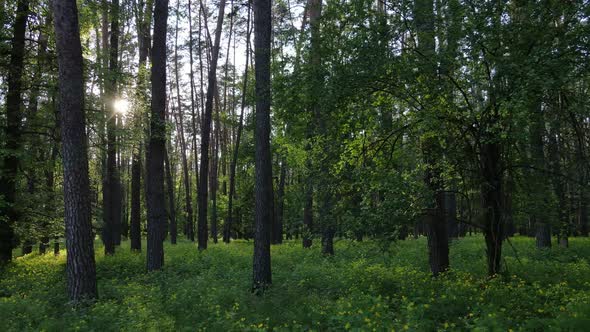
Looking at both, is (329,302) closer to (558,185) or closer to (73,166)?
(558,185)

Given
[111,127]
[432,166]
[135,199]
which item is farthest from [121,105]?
[432,166]

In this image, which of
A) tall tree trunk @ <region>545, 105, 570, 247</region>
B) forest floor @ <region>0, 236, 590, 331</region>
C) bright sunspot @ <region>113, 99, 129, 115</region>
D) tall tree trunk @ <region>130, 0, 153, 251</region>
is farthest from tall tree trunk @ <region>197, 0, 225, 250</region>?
tall tree trunk @ <region>545, 105, 570, 247</region>

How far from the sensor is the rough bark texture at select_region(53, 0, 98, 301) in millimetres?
8305

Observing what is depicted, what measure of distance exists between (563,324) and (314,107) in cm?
593

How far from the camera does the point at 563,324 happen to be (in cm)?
516

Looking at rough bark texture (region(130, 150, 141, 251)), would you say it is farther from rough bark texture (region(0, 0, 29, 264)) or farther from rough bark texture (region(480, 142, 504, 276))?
rough bark texture (region(480, 142, 504, 276))

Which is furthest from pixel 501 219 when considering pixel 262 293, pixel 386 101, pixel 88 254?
pixel 88 254

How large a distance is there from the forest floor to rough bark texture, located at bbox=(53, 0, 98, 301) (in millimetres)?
666

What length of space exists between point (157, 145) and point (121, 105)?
200cm

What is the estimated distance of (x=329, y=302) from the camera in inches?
294

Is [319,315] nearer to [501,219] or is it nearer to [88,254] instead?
[501,219]

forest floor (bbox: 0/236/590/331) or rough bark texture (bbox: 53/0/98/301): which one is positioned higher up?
rough bark texture (bbox: 53/0/98/301)

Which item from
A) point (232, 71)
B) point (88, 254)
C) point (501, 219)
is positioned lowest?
point (88, 254)

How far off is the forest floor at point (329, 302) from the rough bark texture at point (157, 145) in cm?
116
